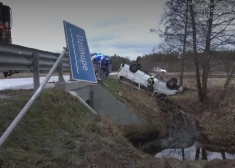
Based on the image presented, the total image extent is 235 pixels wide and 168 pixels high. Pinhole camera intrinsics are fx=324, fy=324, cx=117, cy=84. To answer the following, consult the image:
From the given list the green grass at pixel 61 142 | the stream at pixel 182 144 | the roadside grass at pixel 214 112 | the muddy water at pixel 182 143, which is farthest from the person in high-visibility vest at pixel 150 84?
→ the green grass at pixel 61 142

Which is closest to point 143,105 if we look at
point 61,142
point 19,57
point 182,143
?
point 182,143

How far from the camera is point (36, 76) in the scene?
7.27 meters

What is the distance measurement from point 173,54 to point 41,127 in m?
16.0

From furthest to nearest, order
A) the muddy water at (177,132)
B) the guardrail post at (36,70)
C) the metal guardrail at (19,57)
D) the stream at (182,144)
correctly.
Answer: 1. the muddy water at (177,132)
2. the stream at (182,144)
3. the guardrail post at (36,70)
4. the metal guardrail at (19,57)

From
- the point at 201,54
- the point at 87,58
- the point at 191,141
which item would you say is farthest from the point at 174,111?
the point at 87,58

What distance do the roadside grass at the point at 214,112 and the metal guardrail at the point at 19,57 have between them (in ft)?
22.7

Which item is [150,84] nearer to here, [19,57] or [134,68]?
[134,68]

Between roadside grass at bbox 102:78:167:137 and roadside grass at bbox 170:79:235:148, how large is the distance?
1.74 metres

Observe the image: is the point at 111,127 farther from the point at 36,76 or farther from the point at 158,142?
the point at 158,142

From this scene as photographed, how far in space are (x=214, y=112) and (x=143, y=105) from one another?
343 centimetres

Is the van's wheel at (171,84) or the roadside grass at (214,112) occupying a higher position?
the van's wheel at (171,84)

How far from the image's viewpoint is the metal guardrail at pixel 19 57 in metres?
6.01

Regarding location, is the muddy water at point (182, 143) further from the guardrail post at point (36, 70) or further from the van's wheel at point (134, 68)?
the van's wheel at point (134, 68)

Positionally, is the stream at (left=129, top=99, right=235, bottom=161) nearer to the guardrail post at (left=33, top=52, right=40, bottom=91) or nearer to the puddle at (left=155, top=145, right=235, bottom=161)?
the puddle at (left=155, top=145, right=235, bottom=161)
